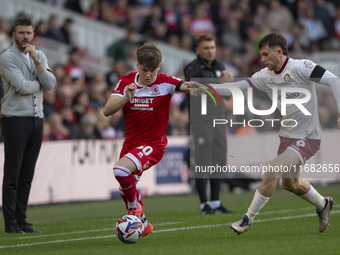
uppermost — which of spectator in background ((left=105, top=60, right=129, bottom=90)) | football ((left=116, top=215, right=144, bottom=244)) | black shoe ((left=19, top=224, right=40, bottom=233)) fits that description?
spectator in background ((left=105, top=60, right=129, bottom=90))

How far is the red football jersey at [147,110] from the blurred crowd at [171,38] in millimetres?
4616

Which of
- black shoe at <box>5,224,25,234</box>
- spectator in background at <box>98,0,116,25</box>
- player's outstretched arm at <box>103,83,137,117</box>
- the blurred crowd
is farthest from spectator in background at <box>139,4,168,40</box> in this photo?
player's outstretched arm at <box>103,83,137,117</box>

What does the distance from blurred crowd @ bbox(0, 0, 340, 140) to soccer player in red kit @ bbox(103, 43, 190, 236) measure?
4635 millimetres

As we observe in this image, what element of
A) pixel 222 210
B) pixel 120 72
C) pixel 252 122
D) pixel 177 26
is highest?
pixel 177 26

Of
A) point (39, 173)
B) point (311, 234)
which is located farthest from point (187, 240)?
point (39, 173)

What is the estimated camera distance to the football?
26.8ft

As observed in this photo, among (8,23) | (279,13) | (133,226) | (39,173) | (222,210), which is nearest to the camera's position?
(133,226)

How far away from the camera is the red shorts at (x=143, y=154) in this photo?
8406 millimetres

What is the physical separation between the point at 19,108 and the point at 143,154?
2.20 m

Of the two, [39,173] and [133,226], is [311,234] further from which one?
[39,173]

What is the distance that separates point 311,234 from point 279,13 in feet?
58.3

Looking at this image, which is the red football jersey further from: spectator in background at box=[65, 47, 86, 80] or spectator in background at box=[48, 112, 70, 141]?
spectator in background at box=[65, 47, 86, 80]

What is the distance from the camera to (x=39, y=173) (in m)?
14.3

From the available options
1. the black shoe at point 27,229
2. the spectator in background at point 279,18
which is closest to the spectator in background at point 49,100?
the black shoe at point 27,229
